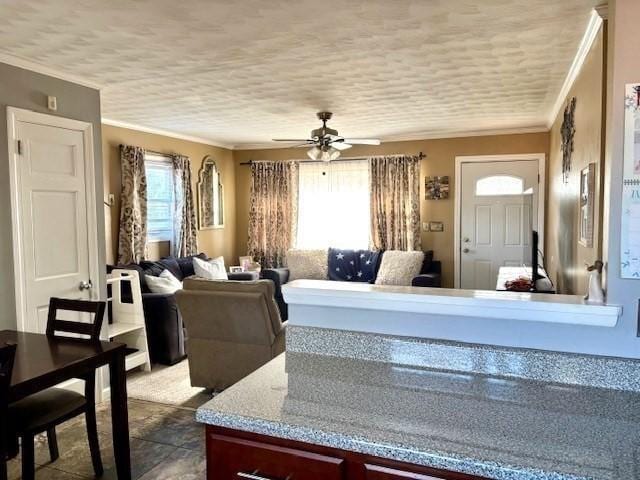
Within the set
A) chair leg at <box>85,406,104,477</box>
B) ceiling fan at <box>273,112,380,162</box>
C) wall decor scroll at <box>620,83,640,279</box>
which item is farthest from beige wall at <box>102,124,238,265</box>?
wall decor scroll at <box>620,83,640,279</box>

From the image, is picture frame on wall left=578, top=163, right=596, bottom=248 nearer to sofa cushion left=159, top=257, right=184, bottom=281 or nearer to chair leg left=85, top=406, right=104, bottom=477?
chair leg left=85, top=406, right=104, bottom=477

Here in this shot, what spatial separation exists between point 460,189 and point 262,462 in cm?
529

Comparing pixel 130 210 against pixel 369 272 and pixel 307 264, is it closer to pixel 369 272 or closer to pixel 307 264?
pixel 307 264

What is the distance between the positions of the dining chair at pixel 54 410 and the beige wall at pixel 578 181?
2501 millimetres

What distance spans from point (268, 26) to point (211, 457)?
2009mm

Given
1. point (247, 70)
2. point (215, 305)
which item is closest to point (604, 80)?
point (247, 70)

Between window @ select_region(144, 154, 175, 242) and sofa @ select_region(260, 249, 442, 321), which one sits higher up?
window @ select_region(144, 154, 175, 242)

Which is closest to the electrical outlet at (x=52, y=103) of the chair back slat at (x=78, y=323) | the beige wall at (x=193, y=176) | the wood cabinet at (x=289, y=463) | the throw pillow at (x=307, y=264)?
the chair back slat at (x=78, y=323)

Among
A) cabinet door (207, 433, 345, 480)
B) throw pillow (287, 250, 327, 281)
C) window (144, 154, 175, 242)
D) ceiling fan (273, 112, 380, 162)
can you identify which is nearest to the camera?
cabinet door (207, 433, 345, 480)

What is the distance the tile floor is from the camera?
2.63m

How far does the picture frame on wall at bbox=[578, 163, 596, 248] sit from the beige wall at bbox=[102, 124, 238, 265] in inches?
164

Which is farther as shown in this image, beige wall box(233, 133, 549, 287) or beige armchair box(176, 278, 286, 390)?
beige wall box(233, 133, 549, 287)

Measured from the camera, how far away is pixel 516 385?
4.73 ft

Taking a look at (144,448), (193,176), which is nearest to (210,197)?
(193,176)
